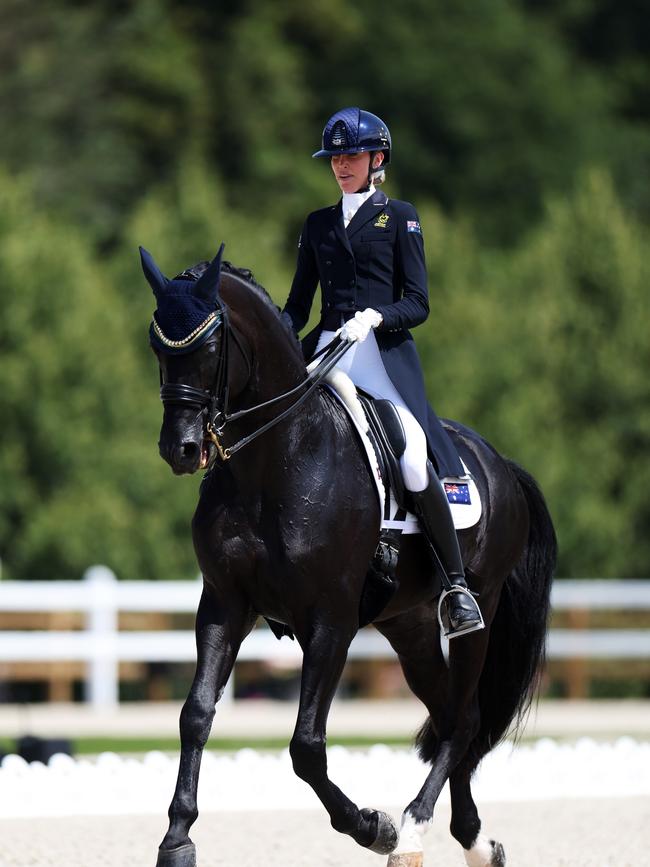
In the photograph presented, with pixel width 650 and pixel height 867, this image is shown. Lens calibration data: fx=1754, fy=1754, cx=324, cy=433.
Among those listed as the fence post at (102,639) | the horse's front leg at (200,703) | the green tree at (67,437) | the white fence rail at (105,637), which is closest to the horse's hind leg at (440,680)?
the horse's front leg at (200,703)

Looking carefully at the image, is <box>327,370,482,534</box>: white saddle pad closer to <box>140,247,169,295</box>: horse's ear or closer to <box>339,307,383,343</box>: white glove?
<box>339,307,383,343</box>: white glove

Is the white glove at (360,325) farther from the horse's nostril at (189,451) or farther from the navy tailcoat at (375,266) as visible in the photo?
the horse's nostril at (189,451)

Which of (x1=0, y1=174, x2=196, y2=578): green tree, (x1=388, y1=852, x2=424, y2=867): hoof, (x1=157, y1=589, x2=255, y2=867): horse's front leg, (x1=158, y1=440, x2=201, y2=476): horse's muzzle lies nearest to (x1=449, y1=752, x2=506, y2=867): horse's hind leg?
(x1=388, y1=852, x2=424, y2=867): hoof

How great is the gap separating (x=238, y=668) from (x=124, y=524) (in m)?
2.06

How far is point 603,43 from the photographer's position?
149 ft

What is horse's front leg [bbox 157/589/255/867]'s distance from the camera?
5.78 m

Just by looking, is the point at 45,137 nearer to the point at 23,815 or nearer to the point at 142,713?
the point at 142,713

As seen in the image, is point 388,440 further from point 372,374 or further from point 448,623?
point 448,623

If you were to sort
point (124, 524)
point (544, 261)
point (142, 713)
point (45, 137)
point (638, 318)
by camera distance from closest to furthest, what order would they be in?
point (142, 713) → point (124, 524) → point (638, 318) → point (544, 261) → point (45, 137)

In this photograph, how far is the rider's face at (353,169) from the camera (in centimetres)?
664

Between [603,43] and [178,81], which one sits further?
[603,43]

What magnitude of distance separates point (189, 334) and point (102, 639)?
1151 centimetres

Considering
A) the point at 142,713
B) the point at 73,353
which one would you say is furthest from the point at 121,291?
the point at 142,713

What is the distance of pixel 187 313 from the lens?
5699 millimetres
